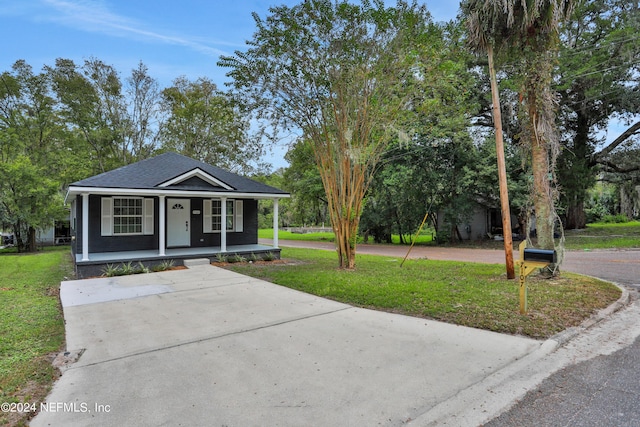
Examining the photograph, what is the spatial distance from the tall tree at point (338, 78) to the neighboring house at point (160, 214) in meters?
4.06

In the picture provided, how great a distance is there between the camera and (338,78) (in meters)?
9.15

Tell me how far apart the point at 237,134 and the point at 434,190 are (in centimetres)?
1496

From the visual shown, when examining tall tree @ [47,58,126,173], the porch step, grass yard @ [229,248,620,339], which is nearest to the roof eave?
the porch step

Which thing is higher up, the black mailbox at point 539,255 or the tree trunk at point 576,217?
the tree trunk at point 576,217

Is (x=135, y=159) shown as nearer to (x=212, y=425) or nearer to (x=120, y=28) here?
(x=120, y=28)

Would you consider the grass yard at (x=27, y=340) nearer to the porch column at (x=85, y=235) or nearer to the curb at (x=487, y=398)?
the porch column at (x=85, y=235)

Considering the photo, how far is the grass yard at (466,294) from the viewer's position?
16.7 ft

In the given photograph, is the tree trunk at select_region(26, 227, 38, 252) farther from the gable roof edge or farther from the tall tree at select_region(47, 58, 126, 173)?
the gable roof edge

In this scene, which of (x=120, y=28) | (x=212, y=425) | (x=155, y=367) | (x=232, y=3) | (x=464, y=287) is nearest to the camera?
(x=212, y=425)

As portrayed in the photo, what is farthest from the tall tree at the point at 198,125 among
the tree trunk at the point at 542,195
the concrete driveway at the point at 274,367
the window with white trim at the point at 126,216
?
the concrete driveway at the point at 274,367

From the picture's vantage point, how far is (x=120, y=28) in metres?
12.4

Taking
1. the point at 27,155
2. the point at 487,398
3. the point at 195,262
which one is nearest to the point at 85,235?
the point at 195,262

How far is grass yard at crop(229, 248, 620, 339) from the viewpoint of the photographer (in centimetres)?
509

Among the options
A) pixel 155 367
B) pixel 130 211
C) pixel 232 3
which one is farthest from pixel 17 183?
pixel 155 367
